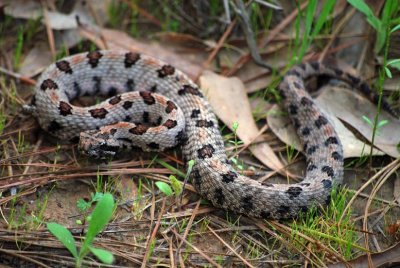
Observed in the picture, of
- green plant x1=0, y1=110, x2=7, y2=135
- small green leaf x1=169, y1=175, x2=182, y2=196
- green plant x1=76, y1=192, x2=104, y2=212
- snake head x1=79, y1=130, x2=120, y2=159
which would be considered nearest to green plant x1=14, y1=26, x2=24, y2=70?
green plant x1=0, y1=110, x2=7, y2=135

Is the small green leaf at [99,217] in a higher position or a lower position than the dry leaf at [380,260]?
higher

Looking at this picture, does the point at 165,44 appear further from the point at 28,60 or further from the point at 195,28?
the point at 28,60

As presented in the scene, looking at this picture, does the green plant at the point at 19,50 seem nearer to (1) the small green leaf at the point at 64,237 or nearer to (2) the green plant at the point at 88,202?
(2) the green plant at the point at 88,202

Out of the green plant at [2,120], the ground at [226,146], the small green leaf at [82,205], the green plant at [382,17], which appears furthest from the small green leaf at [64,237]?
the green plant at [382,17]

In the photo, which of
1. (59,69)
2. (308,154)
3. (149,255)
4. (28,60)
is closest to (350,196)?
(308,154)

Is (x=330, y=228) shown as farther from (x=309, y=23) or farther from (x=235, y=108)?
(x=309, y=23)
